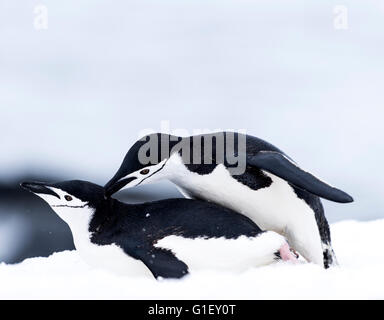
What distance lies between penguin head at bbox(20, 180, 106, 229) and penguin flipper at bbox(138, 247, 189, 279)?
0.19 metres

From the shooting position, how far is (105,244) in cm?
176

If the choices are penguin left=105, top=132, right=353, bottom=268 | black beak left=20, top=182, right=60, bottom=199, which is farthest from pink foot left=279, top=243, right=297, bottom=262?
black beak left=20, top=182, right=60, bottom=199

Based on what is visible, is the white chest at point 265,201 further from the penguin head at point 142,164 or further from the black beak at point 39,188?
the black beak at point 39,188

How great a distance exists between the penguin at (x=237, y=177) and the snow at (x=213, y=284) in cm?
14

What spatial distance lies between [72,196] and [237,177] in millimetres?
410

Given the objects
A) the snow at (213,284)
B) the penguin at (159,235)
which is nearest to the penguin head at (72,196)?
the penguin at (159,235)

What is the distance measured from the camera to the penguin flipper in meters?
1.68

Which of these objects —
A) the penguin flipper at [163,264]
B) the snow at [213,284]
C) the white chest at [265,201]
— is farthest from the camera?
the white chest at [265,201]

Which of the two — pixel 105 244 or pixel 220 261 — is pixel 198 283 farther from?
pixel 105 244

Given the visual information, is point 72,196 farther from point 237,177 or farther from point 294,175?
point 294,175

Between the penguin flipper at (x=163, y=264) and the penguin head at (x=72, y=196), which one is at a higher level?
the penguin head at (x=72, y=196)

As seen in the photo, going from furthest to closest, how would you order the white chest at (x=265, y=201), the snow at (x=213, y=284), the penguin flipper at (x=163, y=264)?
the white chest at (x=265, y=201)
the penguin flipper at (x=163, y=264)
the snow at (x=213, y=284)

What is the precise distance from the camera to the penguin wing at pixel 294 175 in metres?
1.68

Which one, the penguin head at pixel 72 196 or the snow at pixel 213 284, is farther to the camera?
the penguin head at pixel 72 196
